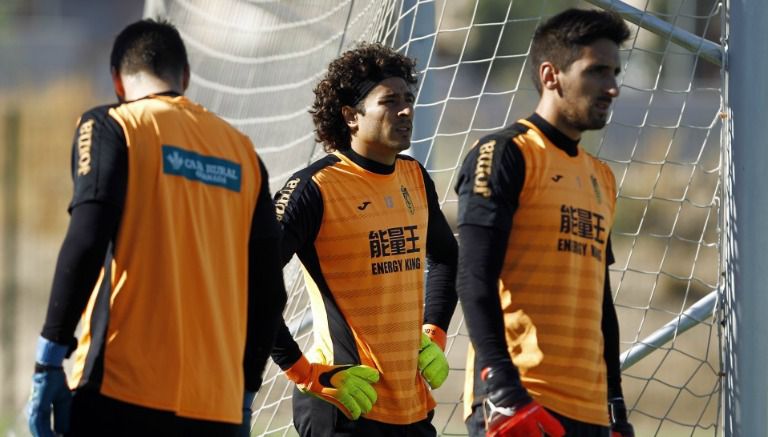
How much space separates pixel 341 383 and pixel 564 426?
2.72 feet

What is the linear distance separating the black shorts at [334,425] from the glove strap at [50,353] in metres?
1.23

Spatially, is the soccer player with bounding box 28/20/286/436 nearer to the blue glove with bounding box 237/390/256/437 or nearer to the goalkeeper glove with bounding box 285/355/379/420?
the blue glove with bounding box 237/390/256/437

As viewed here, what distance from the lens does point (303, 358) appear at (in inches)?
161

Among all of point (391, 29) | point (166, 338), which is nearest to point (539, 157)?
point (166, 338)

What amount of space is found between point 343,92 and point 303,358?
94 centimetres

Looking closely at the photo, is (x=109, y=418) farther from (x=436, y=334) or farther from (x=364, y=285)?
(x=436, y=334)

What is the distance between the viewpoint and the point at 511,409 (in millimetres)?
3268

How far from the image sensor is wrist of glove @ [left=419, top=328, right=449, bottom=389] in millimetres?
4297

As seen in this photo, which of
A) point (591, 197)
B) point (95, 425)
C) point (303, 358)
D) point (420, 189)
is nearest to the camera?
point (95, 425)

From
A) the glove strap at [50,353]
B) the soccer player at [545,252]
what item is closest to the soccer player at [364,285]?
the soccer player at [545,252]

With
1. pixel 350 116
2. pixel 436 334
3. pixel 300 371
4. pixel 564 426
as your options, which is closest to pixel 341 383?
pixel 300 371

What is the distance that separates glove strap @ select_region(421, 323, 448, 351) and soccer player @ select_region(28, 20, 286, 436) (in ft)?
4.14

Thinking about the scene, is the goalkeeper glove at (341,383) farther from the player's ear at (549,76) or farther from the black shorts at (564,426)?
the player's ear at (549,76)

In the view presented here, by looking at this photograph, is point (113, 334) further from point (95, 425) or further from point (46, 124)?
point (46, 124)
